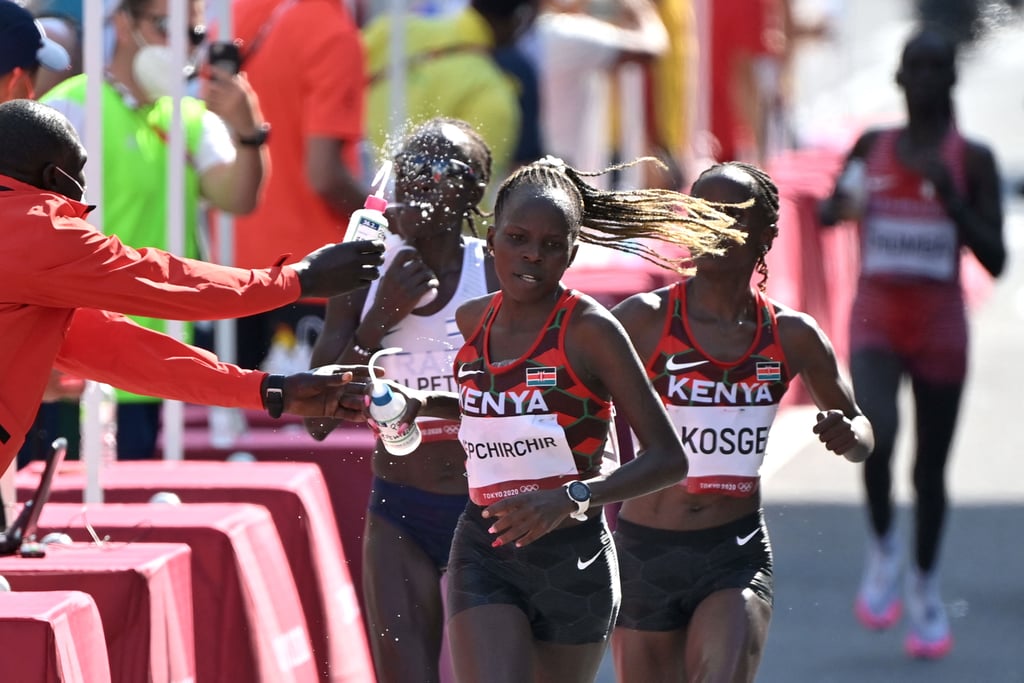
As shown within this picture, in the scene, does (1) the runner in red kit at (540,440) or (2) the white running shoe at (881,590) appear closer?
(1) the runner in red kit at (540,440)

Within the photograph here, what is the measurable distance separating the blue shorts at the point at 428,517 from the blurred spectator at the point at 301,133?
2.38m

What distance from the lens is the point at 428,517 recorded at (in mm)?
5578

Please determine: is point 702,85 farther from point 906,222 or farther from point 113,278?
point 113,278

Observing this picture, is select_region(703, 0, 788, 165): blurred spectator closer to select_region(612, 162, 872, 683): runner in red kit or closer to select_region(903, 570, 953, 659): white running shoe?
select_region(903, 570, 953, 659): white running shoe

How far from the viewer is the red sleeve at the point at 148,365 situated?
198 inches

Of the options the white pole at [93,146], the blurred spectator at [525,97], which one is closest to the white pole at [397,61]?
the blurred spectator at [525,97]

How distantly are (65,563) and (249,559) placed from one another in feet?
2.18

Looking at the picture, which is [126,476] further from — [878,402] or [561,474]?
[878,402]

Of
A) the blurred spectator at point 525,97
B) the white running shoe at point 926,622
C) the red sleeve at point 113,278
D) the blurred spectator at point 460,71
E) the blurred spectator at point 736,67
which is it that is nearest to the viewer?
the red sleeve at point 113,278

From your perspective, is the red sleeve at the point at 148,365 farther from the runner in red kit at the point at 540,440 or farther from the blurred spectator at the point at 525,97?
the blurred spectator at the point at 525,97

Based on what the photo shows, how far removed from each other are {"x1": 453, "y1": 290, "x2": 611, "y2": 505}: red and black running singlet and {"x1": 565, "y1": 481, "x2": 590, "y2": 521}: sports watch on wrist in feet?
0.82

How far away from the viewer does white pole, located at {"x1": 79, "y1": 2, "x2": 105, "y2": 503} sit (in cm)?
608

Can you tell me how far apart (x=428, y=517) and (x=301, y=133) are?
3058 millimetres

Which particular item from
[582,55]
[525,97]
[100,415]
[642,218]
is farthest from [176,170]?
[582,55]
